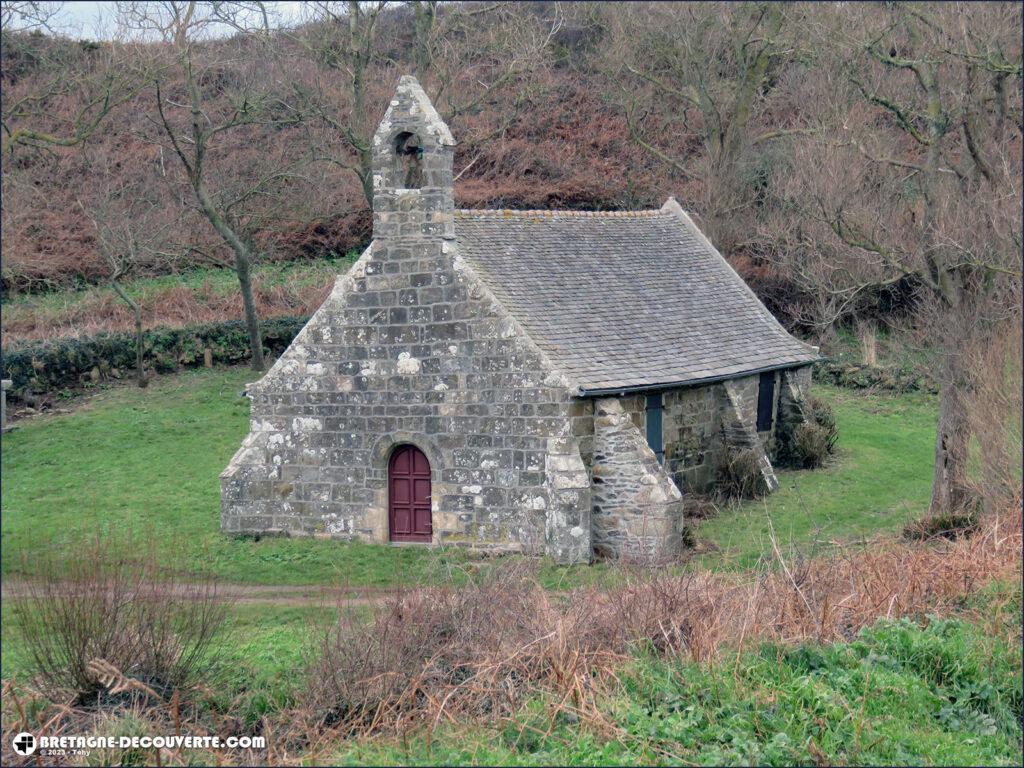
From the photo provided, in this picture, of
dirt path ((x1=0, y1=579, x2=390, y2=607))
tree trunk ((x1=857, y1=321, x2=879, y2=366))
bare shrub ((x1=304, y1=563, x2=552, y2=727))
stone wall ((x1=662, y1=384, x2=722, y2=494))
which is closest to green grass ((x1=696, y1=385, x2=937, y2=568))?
stone wall ((x1=662, y1=384, x2=722, y2=494))

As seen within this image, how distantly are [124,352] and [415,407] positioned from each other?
13124 mm

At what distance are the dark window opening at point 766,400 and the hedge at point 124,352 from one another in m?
14.8

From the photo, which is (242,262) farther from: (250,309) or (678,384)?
(678,384)

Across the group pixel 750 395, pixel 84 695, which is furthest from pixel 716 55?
pixel 84 695

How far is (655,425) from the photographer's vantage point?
19734 millimetres

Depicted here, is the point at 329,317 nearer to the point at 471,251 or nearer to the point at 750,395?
the point at 471,251

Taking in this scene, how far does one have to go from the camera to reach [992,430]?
13.3m

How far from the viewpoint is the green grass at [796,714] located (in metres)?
9.45

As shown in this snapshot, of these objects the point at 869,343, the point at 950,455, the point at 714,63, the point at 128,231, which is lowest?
the point at 950,455

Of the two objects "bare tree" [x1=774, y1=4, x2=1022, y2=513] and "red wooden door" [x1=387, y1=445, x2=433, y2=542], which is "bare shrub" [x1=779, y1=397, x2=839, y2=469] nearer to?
"bare tree" [x1=774, y1=4, x2=1022, y2=513]

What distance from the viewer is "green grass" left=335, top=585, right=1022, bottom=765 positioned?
372 inches

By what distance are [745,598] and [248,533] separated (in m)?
10.1

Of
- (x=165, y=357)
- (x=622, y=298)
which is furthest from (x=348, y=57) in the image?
(x=622, y=298)

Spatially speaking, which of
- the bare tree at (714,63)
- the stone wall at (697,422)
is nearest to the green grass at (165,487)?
the stone wall at (697,422)
